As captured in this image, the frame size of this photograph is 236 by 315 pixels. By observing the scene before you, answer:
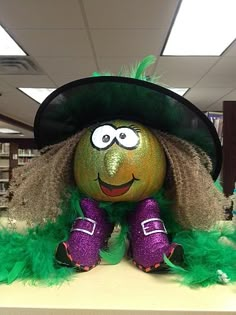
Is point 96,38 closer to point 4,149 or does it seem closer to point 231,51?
point 231,51

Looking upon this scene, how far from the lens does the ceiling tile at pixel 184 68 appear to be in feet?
8.16

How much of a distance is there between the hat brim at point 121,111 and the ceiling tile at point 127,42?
1561 millimetres

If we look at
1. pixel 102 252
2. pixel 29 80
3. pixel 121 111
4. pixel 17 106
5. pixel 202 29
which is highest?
pixel 17 106

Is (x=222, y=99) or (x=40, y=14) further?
(x=222, y=99)

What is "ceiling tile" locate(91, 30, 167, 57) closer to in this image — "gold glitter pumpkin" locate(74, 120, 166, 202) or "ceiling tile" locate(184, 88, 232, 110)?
"ceiling tile" locate(184, 88, 232, 110)

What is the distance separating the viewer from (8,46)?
2.23 metres

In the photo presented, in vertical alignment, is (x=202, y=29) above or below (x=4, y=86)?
below

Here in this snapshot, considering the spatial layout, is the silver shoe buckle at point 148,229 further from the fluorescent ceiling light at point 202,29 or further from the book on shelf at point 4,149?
the book on shelf at point 4,149

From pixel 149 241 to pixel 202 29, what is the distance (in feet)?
5.53

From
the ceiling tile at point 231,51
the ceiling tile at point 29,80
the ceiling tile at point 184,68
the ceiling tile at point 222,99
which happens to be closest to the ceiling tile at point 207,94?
the ceiling tile at point 222,99

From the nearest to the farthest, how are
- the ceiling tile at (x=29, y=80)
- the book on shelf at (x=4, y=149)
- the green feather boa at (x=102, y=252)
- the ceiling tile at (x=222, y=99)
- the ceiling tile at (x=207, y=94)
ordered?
the green feather boa at (x=102, y=252)
the ceiling tile at (x=29, y=80)
the ceiling tile at (x=207, y=94)
the ceiling tile at (x=222, y=99)
the book on shelf at (x=4, y=149)

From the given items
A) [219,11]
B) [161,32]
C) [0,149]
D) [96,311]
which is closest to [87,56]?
[161,32]

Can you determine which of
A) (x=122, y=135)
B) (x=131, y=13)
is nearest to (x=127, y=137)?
(x=122, y=135)

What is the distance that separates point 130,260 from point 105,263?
4 centimetres
